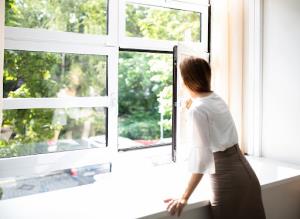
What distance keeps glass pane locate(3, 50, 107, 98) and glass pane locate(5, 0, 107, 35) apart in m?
0.17

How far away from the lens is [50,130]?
206cm

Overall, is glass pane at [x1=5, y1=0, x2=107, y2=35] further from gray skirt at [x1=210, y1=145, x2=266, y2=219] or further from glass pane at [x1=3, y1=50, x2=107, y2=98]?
gray skirt at [x1=210, y1=145, x2=266, y2=219]

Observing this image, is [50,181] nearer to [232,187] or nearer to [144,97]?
[232,187]

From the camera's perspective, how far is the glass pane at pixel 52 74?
6.24 ft

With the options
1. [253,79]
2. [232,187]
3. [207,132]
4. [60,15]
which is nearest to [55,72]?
[60,15]

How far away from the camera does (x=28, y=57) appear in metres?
1.93

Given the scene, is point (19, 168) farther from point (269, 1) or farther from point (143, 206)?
point (269, 1)

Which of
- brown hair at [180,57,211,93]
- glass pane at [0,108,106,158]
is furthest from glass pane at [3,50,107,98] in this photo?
brown hair at [180,57,211,93]

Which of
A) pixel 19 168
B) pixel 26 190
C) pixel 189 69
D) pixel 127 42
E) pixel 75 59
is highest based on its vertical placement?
pixel 127 42

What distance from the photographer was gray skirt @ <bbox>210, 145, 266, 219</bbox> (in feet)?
5.20

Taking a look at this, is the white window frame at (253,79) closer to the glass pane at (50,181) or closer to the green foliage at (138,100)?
the green foliage at (138,100)

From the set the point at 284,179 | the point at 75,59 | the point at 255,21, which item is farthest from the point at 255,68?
the point at 75,59

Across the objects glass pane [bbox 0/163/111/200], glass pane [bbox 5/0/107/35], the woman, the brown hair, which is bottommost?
glass pane [bbox 0/163/111/200]

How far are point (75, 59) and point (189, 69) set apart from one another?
0.86 m
